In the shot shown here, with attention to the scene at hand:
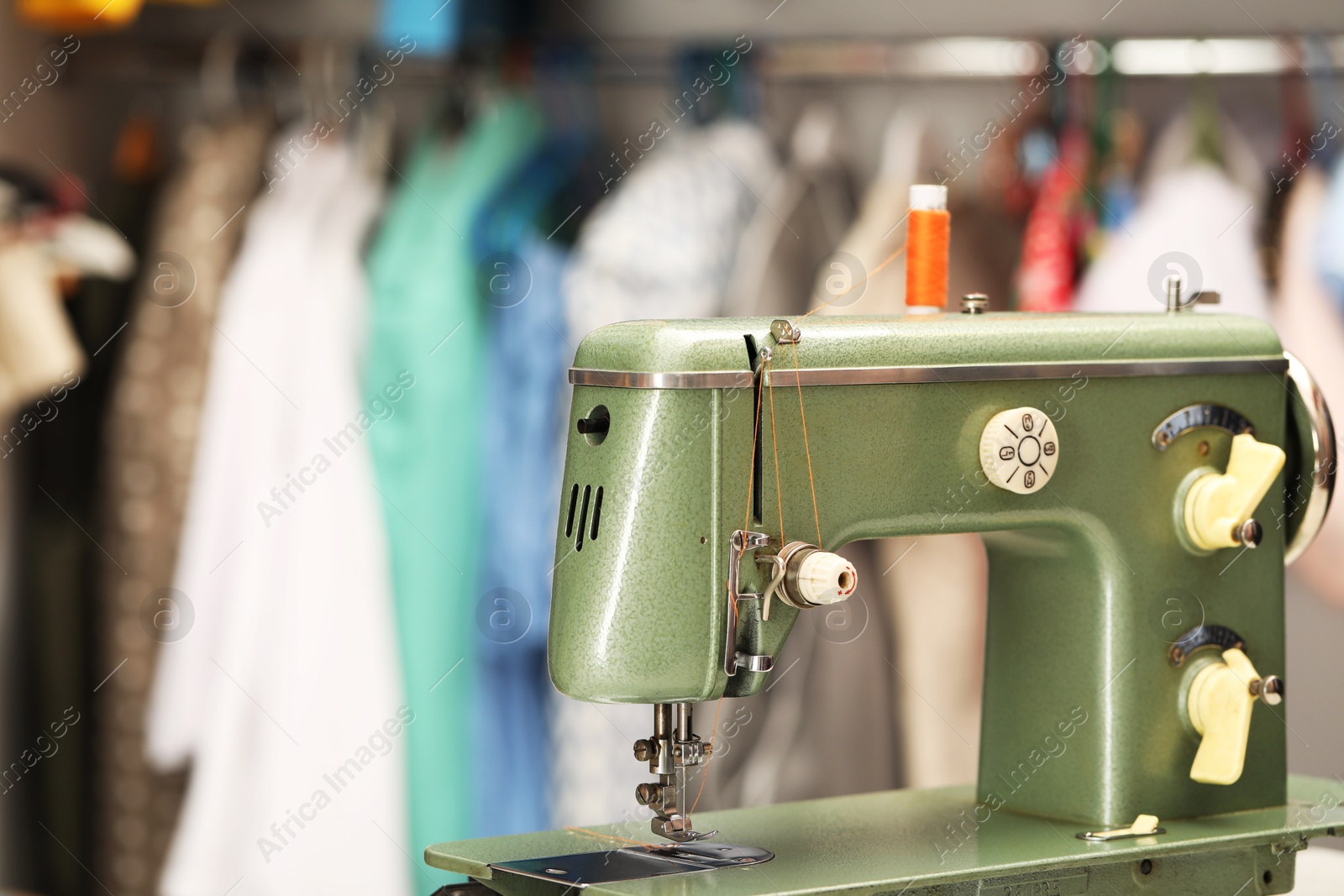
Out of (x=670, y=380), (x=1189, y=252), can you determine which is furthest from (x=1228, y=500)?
(x=1189, y=252)

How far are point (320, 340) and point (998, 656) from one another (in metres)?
1.46

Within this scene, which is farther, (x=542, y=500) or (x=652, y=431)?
(x=542, y=500)

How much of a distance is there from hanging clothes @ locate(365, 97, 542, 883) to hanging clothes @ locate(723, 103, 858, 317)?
1.37 ft

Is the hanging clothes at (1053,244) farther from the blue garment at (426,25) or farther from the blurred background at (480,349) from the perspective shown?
the blue garment at (426,25)

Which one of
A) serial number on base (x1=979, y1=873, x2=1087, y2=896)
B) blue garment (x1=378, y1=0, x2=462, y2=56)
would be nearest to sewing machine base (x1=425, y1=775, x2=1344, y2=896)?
serial number on base (x1=979, y1=873, x2=1087, y2=896)

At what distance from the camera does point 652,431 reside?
49.6 inches

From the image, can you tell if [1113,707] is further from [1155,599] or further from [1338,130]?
[1338,130]

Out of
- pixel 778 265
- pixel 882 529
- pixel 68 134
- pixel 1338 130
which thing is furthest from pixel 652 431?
pixel 68 134

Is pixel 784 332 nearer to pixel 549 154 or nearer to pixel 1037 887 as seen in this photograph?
pixel 1037 887

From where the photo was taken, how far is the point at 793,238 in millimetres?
2660

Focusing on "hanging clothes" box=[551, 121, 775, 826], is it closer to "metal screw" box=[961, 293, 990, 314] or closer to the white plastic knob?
"metal screw" box=[961, 293, 990, 314]

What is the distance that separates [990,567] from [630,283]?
46.2 inches

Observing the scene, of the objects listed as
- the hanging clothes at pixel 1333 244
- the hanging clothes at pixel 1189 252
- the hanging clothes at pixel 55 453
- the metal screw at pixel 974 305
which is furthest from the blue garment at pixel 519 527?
the metal screw at pixel 974 305

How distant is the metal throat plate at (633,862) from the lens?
1273mm
